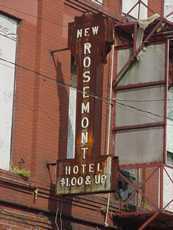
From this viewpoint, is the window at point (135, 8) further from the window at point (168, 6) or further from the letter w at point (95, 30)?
the letter w at point (95, 30)

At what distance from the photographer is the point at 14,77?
1936 cm

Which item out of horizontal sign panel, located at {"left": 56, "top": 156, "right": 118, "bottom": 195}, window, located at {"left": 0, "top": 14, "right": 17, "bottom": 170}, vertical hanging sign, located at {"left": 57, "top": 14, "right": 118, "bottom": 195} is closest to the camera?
horizontal sign panel, located at {"left": 56, "top": 156, "right": 118, "bottom": 195}

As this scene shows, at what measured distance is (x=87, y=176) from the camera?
1869 centimetres

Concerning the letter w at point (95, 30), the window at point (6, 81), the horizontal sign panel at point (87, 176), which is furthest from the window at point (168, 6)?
the horizontal sign panel at point (87, 176)

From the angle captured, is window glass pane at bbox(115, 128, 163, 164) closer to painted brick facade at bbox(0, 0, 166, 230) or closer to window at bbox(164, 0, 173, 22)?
painted brick facade at bbox(0, 0, 166, 230)

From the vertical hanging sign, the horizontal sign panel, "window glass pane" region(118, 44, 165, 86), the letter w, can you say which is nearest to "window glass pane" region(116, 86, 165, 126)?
"window glass pane" region(118, 44, 165, 86)

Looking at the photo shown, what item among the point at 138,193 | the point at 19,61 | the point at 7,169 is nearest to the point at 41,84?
the point at 19,61

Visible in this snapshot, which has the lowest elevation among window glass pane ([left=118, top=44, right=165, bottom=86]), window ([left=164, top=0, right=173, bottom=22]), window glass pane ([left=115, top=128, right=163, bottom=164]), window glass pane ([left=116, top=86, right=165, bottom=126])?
window glass pane ([left=115, top=128, right=163, bottom=164])

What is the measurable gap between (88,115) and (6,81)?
1939 millimetres

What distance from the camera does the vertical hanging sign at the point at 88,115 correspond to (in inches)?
731

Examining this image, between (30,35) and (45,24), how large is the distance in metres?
0.52

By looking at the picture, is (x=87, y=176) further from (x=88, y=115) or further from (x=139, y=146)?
(x=139, y=146)

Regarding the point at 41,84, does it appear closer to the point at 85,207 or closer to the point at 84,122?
the point at 84,122

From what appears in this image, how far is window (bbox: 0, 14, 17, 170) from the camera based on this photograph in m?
18.8
